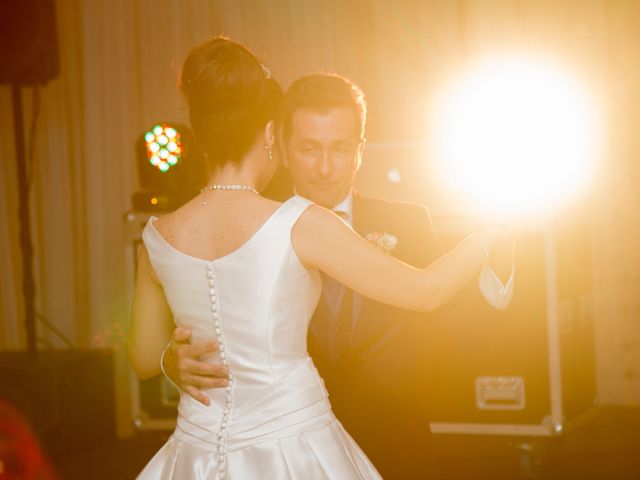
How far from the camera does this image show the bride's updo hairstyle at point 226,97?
1.46m

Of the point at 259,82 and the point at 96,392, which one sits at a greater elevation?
the point at 259,82

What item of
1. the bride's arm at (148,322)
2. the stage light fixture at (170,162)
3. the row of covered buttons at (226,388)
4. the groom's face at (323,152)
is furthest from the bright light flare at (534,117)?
the row of covered buttons at (226,388)

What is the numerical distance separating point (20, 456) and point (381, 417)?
6.15 ft

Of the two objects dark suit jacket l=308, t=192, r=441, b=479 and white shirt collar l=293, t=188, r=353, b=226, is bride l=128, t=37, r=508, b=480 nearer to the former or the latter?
dark suit jacket l=308, t=192, r=441, b=479

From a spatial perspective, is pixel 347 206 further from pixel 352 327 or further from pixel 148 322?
pixel 148 322

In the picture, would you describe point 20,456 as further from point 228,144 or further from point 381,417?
point 228,144

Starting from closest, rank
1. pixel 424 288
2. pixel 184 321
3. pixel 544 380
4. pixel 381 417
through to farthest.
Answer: pixel 424 288 → pixel 184 321 → pixel 381 417 → pixel 544 380

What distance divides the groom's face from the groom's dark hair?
0.8 inches

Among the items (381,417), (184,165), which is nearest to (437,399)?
(381,417)

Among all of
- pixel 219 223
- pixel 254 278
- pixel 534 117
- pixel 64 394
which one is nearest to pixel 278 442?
pixel 254 278

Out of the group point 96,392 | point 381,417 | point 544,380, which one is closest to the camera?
point 381,417

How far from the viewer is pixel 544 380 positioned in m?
3.37

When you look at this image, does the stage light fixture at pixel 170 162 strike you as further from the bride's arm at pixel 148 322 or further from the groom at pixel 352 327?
the bride's arm at pixel 148 322

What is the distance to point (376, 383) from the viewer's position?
245 cm
